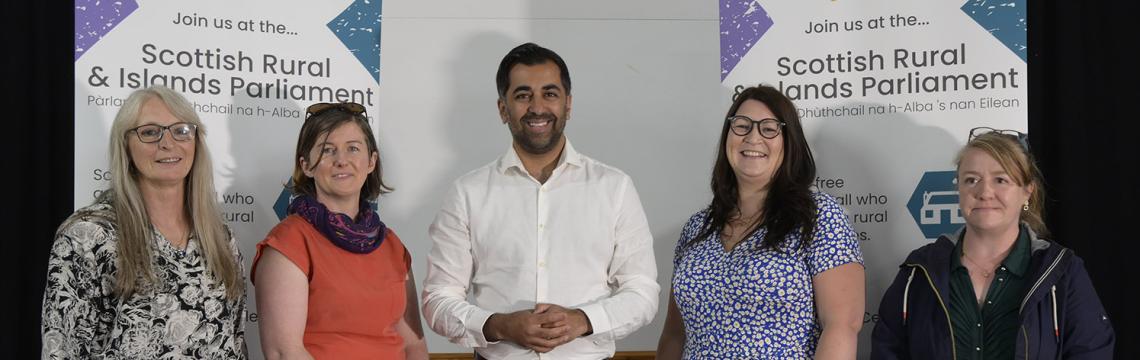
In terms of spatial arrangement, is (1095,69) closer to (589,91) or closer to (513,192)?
(589,91)

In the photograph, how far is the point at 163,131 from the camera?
2771 mm

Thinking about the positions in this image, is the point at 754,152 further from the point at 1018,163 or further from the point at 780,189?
the point at 1018,163

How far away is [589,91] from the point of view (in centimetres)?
404

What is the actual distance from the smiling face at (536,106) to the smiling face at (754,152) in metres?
0.53

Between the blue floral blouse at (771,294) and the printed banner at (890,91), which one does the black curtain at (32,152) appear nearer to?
the blue floral blouse at (771,294)

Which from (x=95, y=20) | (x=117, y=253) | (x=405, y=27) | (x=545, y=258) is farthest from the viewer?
(x=405, y=27)

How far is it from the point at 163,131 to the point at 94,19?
74 cm

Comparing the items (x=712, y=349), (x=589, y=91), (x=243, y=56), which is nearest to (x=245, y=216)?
(x=243, y=56)

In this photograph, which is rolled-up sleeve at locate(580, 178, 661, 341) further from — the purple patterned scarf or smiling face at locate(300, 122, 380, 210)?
smiling face at locate(300, 122, 380, 210)

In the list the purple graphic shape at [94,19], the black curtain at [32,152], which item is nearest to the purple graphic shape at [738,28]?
the purple graphic shape at [94,19]

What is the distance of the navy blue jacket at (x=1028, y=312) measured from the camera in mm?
2762

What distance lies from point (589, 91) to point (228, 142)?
1.39 m

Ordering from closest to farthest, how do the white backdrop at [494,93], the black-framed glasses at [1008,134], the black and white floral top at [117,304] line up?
the black and white floral top at [117,304]
the black-framed glasses at [1008,134]
the white backdrop at [494,93]

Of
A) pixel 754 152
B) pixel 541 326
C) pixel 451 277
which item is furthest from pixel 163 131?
pixel 754 152
